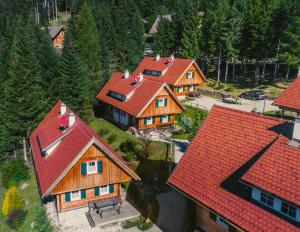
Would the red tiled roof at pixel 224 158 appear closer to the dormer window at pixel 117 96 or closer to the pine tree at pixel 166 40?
the dormer window at pixel 117 96

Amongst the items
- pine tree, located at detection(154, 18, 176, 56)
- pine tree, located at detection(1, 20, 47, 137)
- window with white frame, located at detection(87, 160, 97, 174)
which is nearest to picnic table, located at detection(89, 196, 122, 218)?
window with white frame, located at detection(87, 160, 97, 174)

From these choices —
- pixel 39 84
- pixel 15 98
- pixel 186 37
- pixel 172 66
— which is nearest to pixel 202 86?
pixel 172 66

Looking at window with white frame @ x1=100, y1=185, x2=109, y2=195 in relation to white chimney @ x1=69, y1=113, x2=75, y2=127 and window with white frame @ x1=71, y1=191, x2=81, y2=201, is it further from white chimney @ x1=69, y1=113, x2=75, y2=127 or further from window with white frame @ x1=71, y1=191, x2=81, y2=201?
white chimney @ x1=69, y1=113, x2=75, y2=127

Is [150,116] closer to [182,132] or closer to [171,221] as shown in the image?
[182,132]

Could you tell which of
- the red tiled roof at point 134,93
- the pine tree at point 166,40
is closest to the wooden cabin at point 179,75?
the red tiled roof at point 134,93

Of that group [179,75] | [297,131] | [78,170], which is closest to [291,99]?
[297,131]

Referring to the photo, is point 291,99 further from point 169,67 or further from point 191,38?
point 191,38
